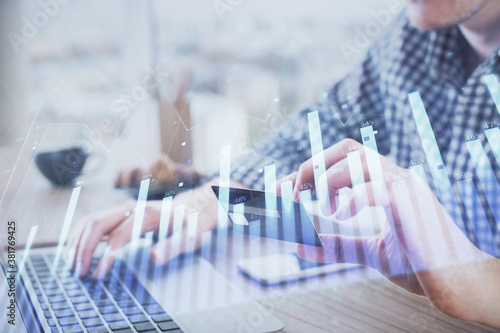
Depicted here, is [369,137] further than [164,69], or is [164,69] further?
[164,69]

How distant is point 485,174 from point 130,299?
0.42 meters

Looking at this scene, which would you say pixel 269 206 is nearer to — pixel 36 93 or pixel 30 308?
pixel 30 308

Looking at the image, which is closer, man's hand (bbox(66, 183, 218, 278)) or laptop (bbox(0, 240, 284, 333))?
laptop (bbox(0, 240, 284, 333))

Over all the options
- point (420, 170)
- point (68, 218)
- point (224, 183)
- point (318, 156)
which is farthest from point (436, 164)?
point (68, 218)

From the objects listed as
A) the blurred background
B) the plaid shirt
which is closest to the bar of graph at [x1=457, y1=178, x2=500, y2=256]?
the plaid shirt

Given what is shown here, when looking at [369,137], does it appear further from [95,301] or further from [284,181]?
[95,301]

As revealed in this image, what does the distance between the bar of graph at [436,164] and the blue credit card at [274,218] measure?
0.48 ft

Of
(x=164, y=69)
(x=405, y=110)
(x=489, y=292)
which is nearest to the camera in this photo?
(x=489, y=292)

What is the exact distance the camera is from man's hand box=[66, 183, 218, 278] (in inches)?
19.1

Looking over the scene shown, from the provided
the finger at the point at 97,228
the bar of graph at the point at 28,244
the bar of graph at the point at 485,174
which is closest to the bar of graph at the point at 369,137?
the bar of graph at the point at 485,174

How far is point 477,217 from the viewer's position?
1.32 ft

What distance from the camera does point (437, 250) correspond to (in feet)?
1.25

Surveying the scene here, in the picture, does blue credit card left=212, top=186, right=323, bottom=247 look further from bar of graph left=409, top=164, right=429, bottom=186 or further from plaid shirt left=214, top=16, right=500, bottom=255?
bar of graph left=409, top=164, right=429, bottom=186

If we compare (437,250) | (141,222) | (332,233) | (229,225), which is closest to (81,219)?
(141,222)
